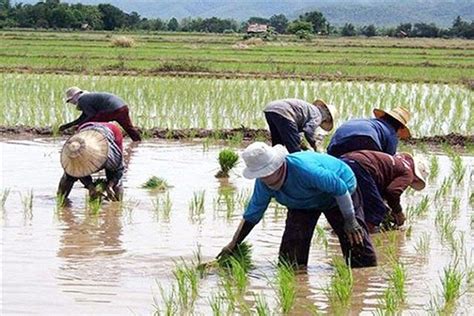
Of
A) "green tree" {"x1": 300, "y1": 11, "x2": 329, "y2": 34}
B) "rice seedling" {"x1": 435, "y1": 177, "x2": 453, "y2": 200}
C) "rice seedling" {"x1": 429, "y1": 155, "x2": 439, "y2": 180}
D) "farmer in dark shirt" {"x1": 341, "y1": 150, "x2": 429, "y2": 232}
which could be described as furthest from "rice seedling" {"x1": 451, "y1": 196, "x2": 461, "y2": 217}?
"green tree" {"x1": 300, "y1": 11, "x2": 329, "y2": 34}

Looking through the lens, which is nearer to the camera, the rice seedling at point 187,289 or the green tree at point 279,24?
the rice seedling at point 187,289

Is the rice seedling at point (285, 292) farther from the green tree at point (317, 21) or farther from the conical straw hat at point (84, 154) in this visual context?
the green tree at point (317, 21)

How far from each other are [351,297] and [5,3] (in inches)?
2622

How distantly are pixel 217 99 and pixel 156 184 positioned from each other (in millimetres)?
6431

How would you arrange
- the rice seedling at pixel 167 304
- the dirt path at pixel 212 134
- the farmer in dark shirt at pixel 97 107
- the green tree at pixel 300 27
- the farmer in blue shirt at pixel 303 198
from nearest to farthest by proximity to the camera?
the rice seedling at pixel 167 304 < the farmer in blue shirt at pixel 303 198 < the farmer in dark shirt at pixel 97 107 < the dirt path at pixel 212 134 < the green tree at pixel 300 27

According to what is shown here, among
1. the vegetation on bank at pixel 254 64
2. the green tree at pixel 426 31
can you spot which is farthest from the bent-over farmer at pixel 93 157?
the green tree at pixel 426 31

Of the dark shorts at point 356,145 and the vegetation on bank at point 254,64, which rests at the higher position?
the dark shorts at point 356,145

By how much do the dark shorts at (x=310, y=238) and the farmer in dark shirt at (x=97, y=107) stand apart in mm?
4534

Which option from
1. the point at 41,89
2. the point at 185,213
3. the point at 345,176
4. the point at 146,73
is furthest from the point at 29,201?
the point at 146,73

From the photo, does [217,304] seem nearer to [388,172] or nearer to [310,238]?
[310,238]

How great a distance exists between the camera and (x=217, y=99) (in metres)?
14.2

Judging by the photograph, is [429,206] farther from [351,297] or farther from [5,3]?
[5,3]

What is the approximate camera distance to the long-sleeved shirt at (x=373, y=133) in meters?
6.19

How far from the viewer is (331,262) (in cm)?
539
